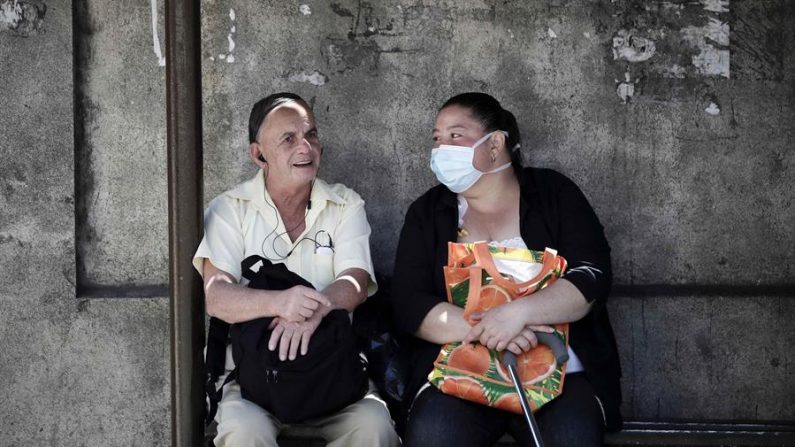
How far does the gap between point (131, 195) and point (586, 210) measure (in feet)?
6.96

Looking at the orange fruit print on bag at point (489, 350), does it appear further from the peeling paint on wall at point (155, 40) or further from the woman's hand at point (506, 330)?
the peeling paint on wall at point (155, 40)

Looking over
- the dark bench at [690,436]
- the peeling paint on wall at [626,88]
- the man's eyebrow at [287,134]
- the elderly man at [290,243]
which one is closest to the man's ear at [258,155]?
the elderly man at [290,243]

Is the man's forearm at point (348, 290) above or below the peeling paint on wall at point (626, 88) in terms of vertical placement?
below

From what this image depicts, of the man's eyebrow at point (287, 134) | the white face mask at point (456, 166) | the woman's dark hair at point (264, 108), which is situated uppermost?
the woman's dark hair at point (264, 108)

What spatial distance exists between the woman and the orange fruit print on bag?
0.15 ft

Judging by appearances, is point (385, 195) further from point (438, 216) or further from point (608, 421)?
point (608, 421)

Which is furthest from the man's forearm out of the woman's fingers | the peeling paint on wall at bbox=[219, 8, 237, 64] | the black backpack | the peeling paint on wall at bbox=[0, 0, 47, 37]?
the peeling paint on wall at bbox=[0, 0, 47, 37]

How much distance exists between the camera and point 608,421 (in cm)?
366

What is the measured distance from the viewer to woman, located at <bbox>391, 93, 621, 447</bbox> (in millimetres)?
3453

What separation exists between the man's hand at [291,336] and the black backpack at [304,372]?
0.07 ft

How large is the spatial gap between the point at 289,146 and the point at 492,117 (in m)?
0.83

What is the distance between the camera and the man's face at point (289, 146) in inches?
156

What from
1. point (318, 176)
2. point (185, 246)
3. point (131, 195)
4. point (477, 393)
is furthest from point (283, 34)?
point (477, 393)

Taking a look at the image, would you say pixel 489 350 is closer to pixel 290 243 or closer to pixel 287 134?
pixel 290 243
